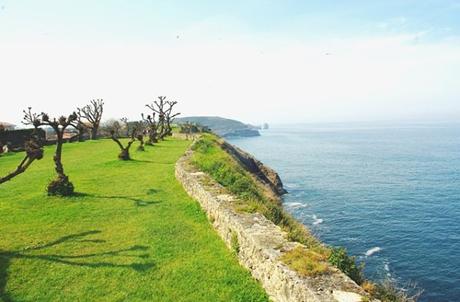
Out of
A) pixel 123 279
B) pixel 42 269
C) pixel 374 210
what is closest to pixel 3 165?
pixel 42 269

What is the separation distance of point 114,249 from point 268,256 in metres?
5.92

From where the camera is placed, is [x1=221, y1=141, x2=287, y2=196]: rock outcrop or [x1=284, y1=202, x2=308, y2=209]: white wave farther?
[x1=221, y1=141, x2=287, y2=196]: rock outcrop

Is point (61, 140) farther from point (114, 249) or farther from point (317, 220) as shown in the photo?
point (317, 220)

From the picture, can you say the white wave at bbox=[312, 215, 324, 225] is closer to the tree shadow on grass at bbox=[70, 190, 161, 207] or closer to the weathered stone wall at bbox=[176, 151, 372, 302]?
the weathered stone wall at bbox=[176, 151, 372, 302]

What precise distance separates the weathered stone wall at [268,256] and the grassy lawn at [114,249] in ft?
1.45

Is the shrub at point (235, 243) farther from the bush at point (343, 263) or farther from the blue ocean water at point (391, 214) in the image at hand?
the blue ocean water at point (391, 214)

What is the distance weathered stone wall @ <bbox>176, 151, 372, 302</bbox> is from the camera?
27.3ft

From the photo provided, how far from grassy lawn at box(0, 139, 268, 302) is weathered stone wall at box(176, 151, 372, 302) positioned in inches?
17.4

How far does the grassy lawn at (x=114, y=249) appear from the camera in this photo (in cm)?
1069

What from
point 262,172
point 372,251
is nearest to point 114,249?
point 372,251

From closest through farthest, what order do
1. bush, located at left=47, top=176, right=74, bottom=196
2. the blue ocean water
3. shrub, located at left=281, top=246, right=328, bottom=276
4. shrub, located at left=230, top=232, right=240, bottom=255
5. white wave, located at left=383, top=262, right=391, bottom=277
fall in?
shrub, located at left=281, top=246, right=328, bottom=276, shrub, located at left=230, top=232, right=240, bottom=255, bush, located at left=47, top=176, right=74, bottom=196, white wave, located at left=383, top=262, right=391, bottom=277, the blue ocean water

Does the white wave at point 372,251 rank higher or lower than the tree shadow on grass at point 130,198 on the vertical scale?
lower

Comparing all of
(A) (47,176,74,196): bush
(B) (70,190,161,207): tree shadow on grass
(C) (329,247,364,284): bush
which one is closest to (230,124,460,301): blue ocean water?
(C) (329,247,364,284): bush

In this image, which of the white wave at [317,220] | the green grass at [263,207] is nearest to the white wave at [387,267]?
the green grass at [263,207]
